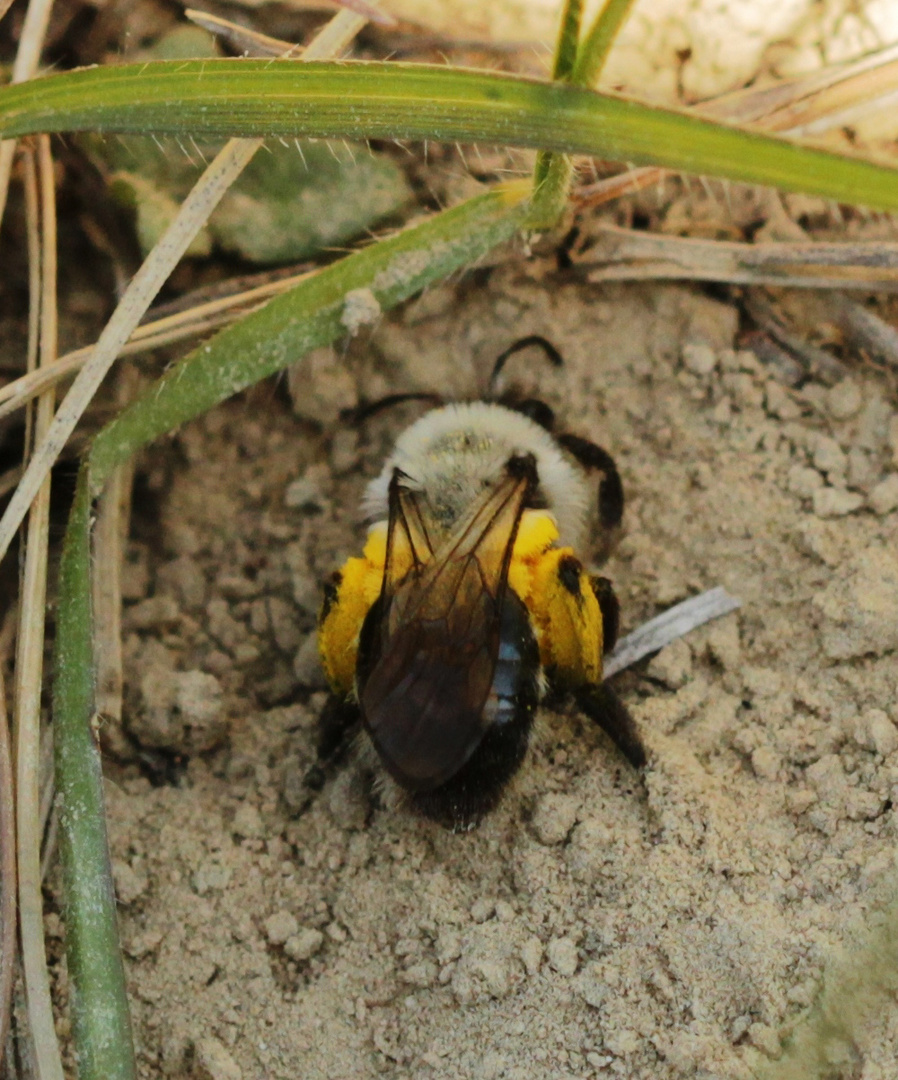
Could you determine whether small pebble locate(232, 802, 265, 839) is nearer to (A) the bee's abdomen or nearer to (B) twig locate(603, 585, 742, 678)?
(A) the bee's abdomen

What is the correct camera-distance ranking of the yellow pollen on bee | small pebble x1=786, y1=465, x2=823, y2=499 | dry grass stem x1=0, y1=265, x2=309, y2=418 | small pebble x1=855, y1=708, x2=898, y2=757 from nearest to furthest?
1. small pebble x1=855, y1=708, x2=898, y2=757
2. the yellow pollen on bee
3. dry grass stem x1=0, y1=265, x2=309, y2=418
4. small pebble x1=786, y1=465, x2=823, y2=499

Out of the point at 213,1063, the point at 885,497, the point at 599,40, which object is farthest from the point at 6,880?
the point at 885,497

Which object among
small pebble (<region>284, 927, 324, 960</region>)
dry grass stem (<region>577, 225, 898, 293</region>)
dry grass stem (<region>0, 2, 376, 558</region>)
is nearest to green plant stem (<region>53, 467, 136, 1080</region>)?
dry grass stem (<region>0, 2, 376, 558</region>)

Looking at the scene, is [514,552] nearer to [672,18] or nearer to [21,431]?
[21,431]

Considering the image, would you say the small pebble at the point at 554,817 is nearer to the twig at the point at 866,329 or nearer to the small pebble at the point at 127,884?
the small pebble at the point at 127,884

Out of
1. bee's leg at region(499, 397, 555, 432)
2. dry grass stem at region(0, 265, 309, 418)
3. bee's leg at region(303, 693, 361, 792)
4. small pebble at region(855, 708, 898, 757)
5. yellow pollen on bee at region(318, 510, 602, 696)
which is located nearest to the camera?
small pebble at region(855, 708, 898, 757)

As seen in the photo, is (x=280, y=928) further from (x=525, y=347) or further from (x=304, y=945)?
(x=525, y=347)

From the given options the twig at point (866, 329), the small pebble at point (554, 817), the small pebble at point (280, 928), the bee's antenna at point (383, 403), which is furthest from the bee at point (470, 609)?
the twig at point (866, 329)

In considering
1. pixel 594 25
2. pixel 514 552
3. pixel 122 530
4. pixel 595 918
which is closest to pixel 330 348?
pixel 122 530

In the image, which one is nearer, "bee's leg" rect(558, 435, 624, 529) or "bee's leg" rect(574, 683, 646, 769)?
"bee's leg" rect(574, 683, 646, 769)
